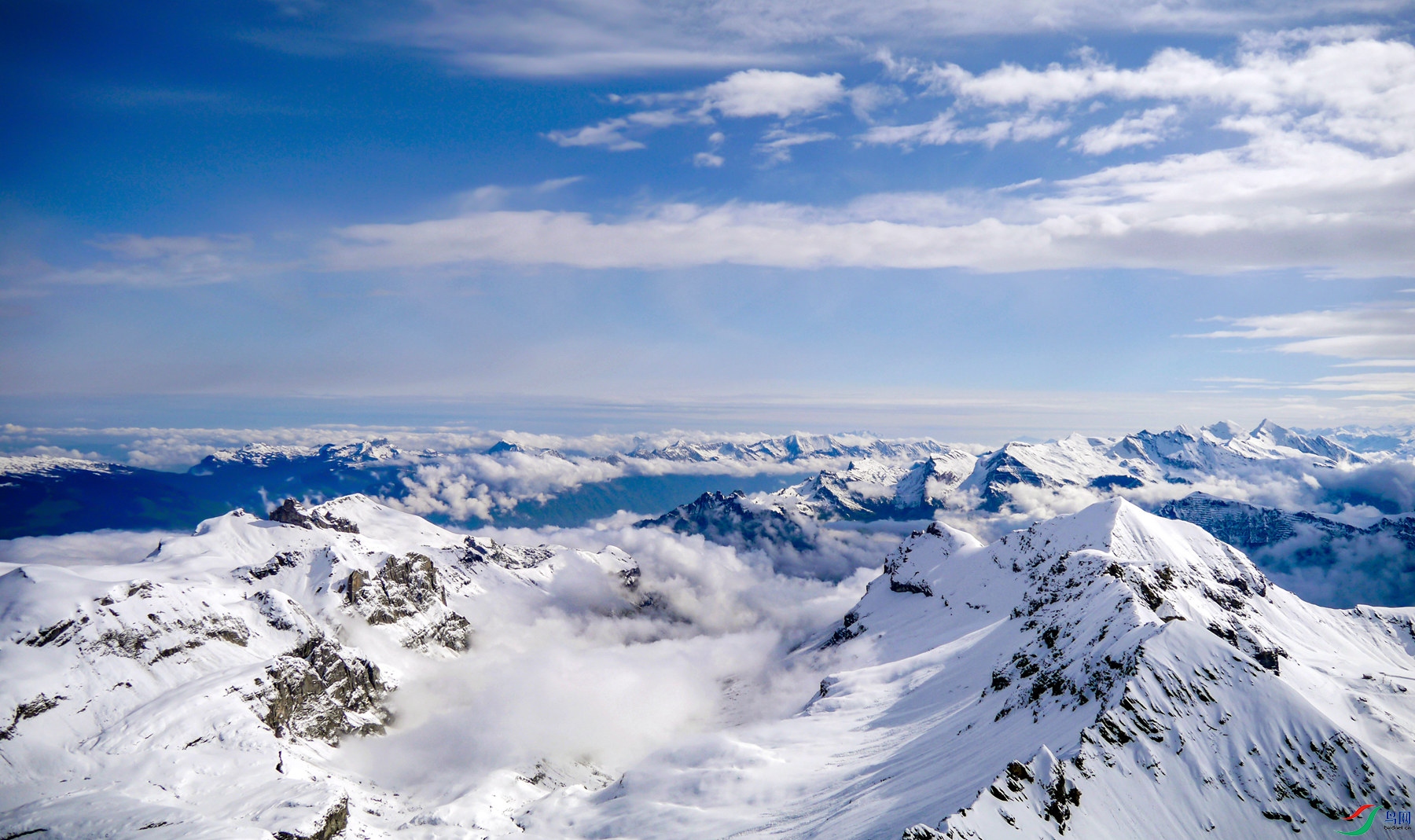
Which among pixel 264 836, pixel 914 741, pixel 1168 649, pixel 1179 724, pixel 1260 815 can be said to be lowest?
pixel 264 836

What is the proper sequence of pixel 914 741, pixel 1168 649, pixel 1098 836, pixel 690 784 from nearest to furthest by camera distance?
pixel 1098 836 → pixel 1168 649 → pixel 914 741 → pixel 690 784

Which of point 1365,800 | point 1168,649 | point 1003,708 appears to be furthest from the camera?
point 1003,708

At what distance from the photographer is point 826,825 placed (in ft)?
443

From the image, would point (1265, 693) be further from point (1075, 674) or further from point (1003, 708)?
point (1003, 708)

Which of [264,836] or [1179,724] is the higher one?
[1179,724]

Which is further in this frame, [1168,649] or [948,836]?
[1168,649]

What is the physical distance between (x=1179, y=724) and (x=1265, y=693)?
21624 mm

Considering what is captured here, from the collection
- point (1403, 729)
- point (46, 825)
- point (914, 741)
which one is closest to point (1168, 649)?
point (1403, 729)

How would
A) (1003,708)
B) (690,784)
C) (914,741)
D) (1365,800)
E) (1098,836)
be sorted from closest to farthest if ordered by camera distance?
(1098,836), (1365,800), (1003,708), (914,741), (690,784)

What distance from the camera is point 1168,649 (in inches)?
5030

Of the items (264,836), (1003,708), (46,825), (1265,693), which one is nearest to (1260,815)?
(1265,693)

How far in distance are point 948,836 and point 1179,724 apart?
62640 millimetres

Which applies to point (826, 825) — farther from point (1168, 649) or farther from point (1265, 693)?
point (1265, 693)

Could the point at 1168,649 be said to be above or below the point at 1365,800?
above
